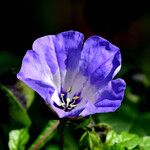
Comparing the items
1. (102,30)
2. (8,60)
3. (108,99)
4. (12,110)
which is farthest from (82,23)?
(108,99)

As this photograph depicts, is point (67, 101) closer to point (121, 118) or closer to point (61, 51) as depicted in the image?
point (61, 51)

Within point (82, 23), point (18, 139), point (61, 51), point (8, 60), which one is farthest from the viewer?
point (82, 23)

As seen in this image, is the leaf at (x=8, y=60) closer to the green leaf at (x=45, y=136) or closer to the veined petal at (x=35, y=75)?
the green leaf at (x=45, y=136)

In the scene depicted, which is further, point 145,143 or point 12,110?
point 12,110

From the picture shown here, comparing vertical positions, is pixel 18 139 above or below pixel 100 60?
below

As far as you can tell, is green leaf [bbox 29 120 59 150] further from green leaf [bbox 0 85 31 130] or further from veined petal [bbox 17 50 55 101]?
veined petal [bbox 17 50 55 101]

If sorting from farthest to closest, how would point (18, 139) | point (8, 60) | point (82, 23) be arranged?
point (82, 23) < point (8, 60) < point (18, 139)

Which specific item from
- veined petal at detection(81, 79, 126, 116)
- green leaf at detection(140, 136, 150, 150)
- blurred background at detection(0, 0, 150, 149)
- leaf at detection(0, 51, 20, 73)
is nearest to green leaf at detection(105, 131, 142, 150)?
green leaf at detection(140, 136, 150, 150)
